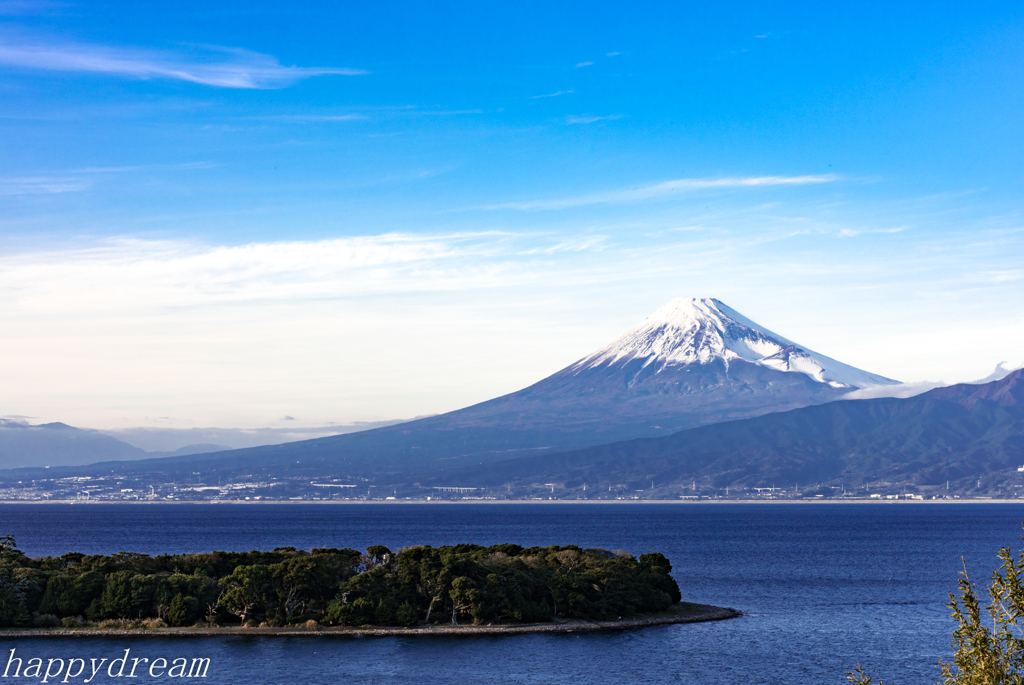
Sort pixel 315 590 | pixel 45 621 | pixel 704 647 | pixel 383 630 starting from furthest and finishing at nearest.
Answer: pixel 315 590 < pixel 383 630 < pixel 45 621 < pixel 704 647

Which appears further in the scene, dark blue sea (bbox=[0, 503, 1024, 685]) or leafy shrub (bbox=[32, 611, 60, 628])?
leafy shrub (bbox=[32, 611, 60, 628])

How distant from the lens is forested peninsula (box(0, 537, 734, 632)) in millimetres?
64062

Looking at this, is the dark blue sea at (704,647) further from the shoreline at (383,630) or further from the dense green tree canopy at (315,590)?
the dense green tree canopy at (315,590)

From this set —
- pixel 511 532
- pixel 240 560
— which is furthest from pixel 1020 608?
pixel 511 532

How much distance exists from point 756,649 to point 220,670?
2976cm

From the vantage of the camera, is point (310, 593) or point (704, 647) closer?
point (704, 647)

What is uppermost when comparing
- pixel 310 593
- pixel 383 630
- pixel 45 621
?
pixel 310 593

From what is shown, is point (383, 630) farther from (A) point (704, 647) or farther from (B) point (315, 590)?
(A) point (704, 647)

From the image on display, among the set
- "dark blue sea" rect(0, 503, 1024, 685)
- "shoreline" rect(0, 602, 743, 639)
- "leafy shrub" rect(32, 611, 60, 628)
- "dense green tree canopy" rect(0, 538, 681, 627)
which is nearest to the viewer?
"dark blue sea" rect(0, 503, 1024, 685)

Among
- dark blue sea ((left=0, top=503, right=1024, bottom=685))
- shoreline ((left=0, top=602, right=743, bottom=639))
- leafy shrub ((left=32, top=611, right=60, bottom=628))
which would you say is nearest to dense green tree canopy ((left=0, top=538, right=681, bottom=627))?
leafy shrub ((left=32, top=611, right=60, bottom=628))

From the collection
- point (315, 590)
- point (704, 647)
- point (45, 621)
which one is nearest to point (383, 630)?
point (315, 590)

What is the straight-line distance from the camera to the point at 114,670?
169ft

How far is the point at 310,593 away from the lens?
6644cm

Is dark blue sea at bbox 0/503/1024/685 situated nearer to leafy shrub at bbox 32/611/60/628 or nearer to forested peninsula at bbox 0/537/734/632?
leafy shrub at bbox 32/611/60/628
